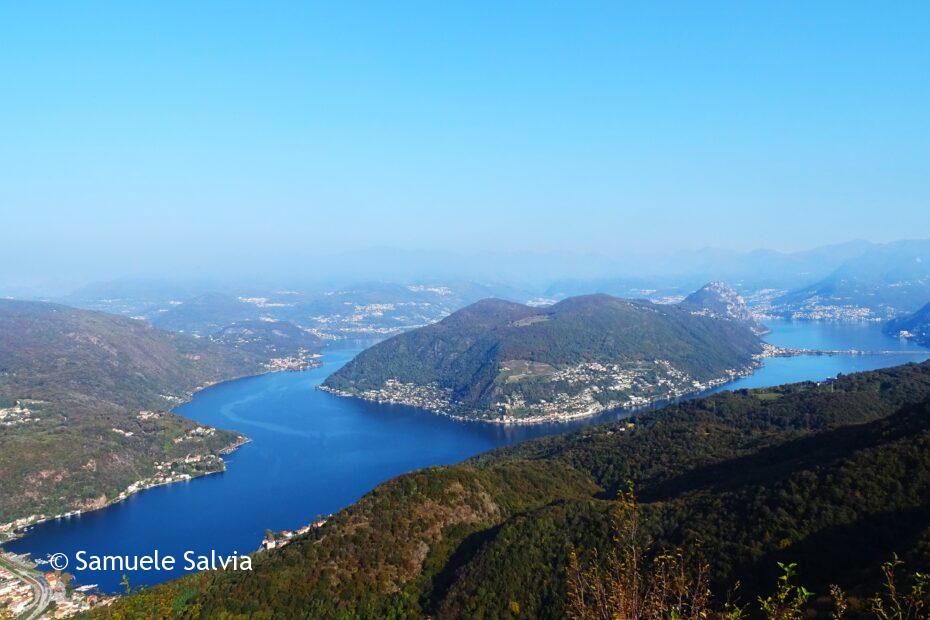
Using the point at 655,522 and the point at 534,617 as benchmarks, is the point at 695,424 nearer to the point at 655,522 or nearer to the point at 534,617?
the point at 655,522

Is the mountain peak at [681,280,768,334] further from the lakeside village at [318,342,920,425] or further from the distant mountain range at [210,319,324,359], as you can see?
the distant mountain range at [210,319,324,359]

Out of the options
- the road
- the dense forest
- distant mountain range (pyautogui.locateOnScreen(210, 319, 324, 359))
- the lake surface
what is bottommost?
the lake surface

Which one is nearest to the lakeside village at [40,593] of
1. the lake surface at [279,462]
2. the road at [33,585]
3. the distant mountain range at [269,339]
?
the road at [33,585]

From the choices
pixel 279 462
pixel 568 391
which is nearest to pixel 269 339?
pixel 568 391

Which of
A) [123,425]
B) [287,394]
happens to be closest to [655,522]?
[123,425]

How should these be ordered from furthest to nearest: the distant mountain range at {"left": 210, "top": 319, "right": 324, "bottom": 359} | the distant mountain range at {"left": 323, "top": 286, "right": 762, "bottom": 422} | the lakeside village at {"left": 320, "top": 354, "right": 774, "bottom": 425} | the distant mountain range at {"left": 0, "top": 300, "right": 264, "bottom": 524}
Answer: the distant mountain range at {"left": 210, "top": 319, "right": 324, "bottom": 359}, the distant mountain range at {"left": 323, "top": 286, "right": 762, "bottom": 422}, the lakeside village at {"left": 320, "top": 354, "right": 774, "bottom": 425}, the distant mountain range at {"left": 0, "top": 300, "right": 264, "bottom": 524}

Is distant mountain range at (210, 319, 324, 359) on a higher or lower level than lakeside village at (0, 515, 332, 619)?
higher

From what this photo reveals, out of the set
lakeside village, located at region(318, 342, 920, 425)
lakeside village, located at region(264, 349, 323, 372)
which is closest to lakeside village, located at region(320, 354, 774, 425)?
lakeside village, located at region(318, 342, 920, 425)
